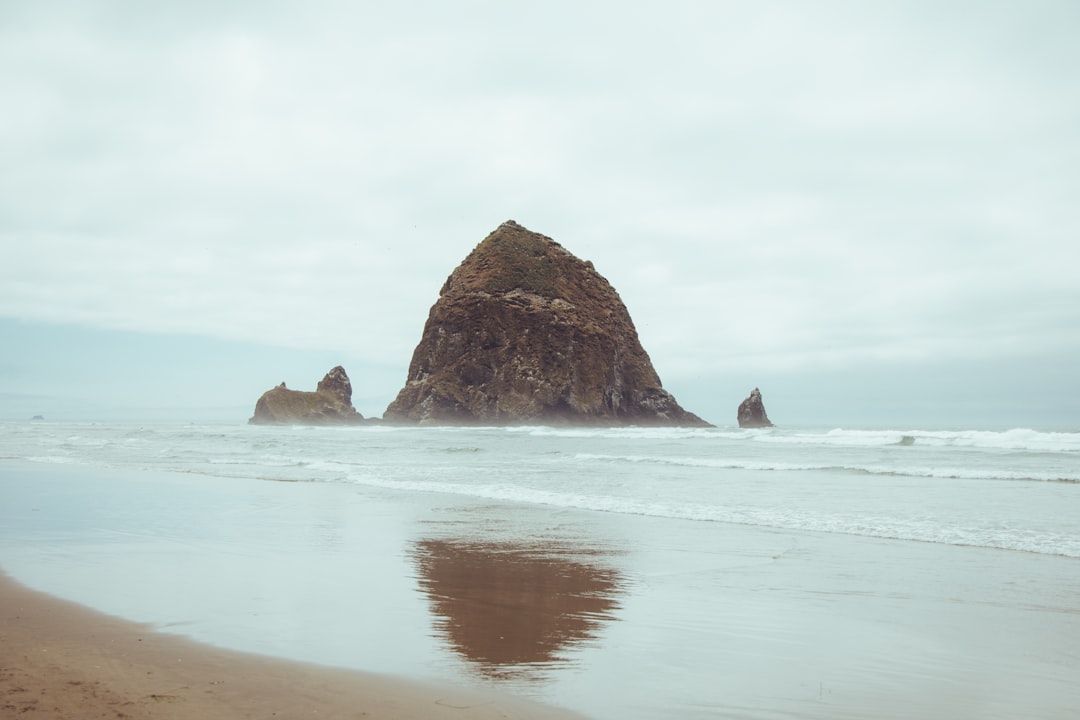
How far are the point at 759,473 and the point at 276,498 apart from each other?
1210 centimetres

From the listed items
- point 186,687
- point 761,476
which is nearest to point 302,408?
point 761,476

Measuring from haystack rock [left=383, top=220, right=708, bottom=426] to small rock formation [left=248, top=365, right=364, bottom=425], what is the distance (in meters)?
8.96

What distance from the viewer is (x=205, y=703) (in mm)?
3773

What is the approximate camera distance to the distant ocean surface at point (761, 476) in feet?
37.7

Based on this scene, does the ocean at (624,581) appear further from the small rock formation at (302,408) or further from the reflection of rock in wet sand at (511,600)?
the small rock formation at (302,408)

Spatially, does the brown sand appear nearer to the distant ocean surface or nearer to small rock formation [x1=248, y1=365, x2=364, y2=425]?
the distant ocean surface

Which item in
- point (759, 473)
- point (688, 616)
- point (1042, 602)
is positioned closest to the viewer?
point (688, 616)

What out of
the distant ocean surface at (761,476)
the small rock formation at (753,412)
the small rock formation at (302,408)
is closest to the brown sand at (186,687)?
the distant ocean surface at (761,476)

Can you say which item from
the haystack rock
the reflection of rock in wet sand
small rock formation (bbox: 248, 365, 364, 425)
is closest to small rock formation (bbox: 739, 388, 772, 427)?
the haystack rock

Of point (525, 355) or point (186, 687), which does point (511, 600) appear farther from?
point (525, 355)

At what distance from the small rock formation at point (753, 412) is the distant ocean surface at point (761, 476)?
43.9 m

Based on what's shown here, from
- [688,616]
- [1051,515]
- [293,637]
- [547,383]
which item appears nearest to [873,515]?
[1051,515]

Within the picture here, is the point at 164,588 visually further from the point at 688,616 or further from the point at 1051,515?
the point at 1051,515

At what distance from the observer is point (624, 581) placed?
7383 mm
